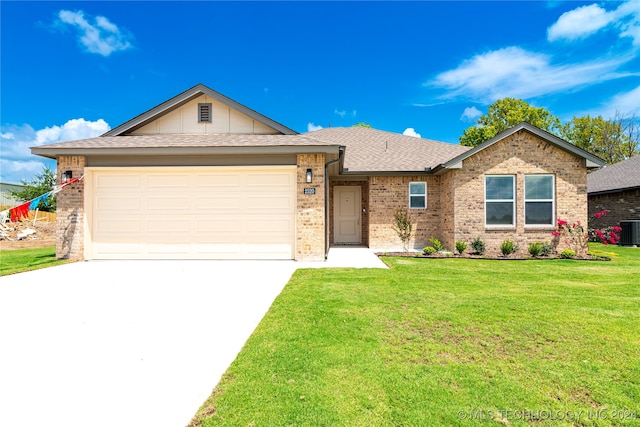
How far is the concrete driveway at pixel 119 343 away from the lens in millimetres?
2357

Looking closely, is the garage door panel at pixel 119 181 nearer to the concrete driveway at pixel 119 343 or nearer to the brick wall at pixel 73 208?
the brick wall at pixel 73 208

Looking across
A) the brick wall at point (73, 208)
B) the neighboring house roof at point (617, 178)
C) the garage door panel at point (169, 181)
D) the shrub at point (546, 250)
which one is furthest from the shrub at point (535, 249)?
the brick wall at point (73, 208)

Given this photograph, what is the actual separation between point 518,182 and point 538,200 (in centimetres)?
92

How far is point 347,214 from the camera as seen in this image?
1386cm

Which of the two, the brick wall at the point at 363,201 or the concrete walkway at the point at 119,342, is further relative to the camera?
the brick wall at the point at 363,201

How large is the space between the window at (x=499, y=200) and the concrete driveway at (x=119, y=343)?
781 centimetres

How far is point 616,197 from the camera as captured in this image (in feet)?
52.4

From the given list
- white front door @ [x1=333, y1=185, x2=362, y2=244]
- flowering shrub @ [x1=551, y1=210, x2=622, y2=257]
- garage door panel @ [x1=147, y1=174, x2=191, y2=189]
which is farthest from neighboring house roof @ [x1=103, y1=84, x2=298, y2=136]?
flowering shrub @ [x1=551, y1=210, x2=622, y2=257]

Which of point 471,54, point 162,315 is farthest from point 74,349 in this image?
point 471,54

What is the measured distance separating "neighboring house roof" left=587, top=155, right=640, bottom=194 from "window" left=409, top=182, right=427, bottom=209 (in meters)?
10.4

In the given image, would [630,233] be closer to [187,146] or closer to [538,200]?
[538,200]

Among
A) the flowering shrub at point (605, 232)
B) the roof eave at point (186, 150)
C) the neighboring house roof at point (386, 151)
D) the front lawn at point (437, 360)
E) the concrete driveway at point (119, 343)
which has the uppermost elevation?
the neighboring house roof at point (386, 151)

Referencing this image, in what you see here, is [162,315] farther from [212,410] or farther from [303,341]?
[212,410]

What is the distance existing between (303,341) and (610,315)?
419cm
